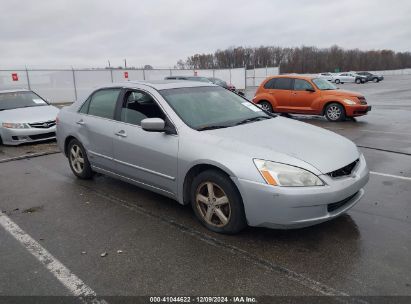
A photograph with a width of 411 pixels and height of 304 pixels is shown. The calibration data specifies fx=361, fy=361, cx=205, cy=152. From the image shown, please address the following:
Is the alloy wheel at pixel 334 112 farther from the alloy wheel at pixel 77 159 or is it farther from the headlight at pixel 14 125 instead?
the headlight at pixel 14 125

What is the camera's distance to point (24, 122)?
875cm

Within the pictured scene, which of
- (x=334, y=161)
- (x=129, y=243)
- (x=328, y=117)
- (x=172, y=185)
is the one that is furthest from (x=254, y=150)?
(x=328, y=117)

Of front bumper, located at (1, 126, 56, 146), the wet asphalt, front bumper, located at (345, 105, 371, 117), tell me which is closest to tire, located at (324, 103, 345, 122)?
front bumper, located at (345, 105, 371, 117)

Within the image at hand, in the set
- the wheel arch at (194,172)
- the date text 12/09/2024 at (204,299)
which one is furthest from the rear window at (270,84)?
the date text 12/09/2024 at (204,299)

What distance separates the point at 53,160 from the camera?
7305 mm

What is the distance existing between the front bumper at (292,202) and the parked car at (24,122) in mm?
7071

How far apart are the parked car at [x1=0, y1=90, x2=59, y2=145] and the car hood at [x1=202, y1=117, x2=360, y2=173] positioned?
6.50 metres

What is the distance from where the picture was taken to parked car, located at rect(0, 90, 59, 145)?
28.5 feet

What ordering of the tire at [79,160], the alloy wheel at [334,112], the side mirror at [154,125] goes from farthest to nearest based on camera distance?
the alloy wheel at [334,112]
the tire at [79,160]
the side mirror at [154,125]

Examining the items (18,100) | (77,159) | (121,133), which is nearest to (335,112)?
(77,159)

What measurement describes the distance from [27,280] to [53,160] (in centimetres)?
467

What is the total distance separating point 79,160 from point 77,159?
72 mm

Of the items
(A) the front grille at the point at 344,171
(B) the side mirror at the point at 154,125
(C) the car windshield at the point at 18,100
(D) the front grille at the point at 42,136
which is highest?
(B) the side mirror at the point at 154,125

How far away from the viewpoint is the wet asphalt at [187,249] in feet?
9.39
